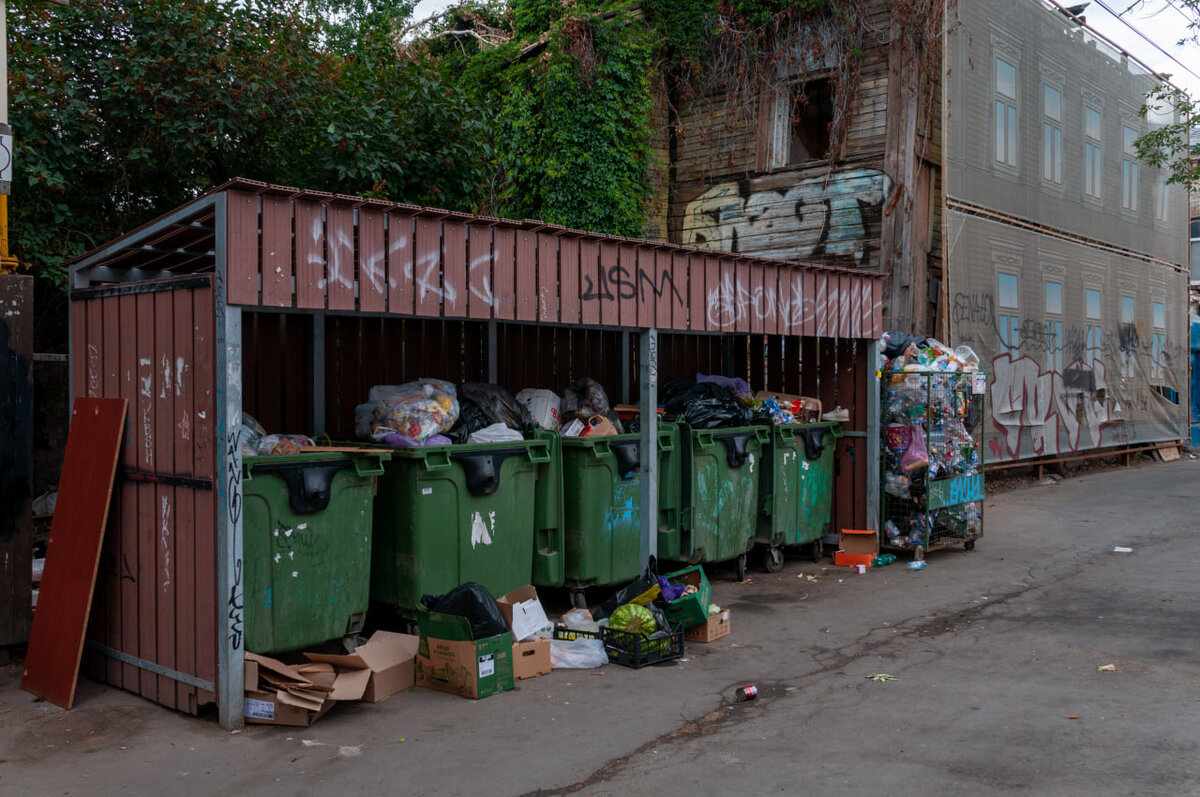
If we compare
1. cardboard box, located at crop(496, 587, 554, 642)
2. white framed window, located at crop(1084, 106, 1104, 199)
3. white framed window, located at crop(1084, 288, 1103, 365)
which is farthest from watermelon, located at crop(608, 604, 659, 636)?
white framed window, located at crop(1084, 106, 1104, 199)

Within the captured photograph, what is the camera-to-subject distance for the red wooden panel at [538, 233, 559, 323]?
6.53 metres

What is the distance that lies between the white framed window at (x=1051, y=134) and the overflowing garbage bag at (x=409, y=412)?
1296 cm

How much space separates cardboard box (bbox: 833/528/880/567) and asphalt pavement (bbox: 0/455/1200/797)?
160cm

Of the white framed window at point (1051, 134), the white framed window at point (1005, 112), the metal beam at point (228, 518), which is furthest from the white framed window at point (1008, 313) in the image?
the metal beam at point (228, 518)

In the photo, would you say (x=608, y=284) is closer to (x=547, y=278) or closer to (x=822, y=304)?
(x=547, y=278)

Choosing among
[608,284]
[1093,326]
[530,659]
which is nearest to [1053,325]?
[1093,326]

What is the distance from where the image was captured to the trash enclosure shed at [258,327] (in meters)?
4.91

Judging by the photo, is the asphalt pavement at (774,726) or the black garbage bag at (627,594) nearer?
the asphalt pavement at (774,726)

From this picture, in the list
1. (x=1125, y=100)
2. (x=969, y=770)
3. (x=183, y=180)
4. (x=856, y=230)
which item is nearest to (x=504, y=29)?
(x=856, y=230)

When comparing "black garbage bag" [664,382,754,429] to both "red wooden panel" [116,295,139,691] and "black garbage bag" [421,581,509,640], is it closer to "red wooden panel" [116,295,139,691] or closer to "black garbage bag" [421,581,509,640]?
"black garbage bag" [421,581,509,640]

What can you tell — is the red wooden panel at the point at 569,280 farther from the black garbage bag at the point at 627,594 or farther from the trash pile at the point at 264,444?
the trash pile at the point at 264,444

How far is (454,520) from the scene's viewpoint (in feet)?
20.4

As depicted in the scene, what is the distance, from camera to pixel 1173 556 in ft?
31.3

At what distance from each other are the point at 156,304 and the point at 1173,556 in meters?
9.36
